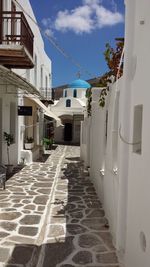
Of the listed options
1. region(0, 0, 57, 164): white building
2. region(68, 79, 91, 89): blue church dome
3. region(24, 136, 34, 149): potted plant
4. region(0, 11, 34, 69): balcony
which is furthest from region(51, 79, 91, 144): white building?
region(0, 11, 34, 69): balcony

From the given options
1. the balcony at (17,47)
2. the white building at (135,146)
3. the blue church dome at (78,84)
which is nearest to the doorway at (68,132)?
the blue church dome at (78,84)

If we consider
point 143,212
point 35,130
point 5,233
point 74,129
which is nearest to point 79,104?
point 74,129

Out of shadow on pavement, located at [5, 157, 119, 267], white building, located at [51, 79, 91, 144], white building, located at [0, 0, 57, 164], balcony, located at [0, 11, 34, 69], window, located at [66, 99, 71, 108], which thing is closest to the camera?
shadow on pavement, located at [5, 157, 119, 267]

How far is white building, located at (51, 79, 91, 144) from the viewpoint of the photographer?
4094 cm

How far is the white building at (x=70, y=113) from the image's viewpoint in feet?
134

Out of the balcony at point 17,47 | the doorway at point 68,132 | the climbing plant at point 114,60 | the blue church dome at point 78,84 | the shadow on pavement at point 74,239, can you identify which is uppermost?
the blue church dome at point 78,84

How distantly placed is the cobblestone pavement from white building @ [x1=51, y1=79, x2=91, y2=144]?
27.8 metres

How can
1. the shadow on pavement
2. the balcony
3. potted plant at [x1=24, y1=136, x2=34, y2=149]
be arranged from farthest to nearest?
potted plant at [x1=24, y1=136, x2=34, y2=149] → the balcony → the shadow on pavement

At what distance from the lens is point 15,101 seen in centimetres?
1739

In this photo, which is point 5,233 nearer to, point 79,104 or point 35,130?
point 35,130

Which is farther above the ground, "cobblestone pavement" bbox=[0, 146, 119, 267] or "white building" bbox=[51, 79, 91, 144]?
"white building" bbox=[51, 79, 91, 144]

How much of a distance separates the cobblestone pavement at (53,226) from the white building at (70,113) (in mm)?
27766

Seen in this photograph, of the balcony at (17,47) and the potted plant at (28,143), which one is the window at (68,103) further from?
the balcony at (17,47)

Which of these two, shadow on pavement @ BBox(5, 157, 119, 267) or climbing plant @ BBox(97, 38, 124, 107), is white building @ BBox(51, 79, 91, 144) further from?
climbing plant @ BBox(97, 38, 124, 107)
